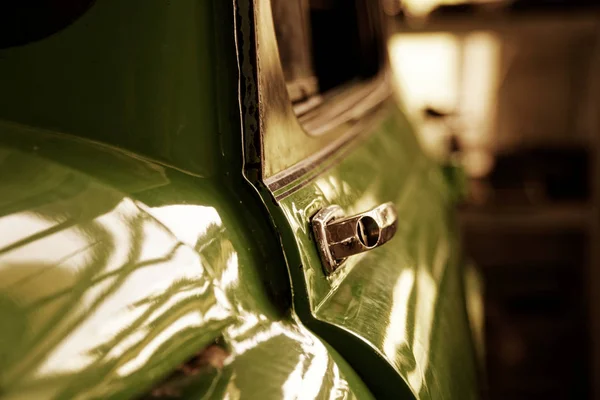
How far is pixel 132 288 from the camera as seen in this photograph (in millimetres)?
474

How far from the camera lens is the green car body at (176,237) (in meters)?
0.44

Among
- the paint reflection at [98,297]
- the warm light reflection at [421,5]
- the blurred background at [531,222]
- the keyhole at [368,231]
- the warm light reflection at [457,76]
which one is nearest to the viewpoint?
the paint reflection at [98,297]

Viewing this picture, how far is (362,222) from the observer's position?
2.14 ft

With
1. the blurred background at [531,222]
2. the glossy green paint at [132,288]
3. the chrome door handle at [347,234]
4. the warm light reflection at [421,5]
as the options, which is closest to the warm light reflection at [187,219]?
the glossy green paint at [132,288]

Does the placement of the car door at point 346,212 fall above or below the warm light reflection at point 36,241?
below

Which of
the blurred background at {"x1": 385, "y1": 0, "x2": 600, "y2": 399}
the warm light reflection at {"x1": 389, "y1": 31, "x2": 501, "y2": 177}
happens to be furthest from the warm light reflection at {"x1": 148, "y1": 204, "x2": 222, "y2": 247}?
the warm light reflection at {"x1": 389, "y1": 31, "x2": 501, "y2": 177}

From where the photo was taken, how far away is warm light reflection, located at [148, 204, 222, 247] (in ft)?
1.79

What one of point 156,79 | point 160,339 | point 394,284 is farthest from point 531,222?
point 160,339

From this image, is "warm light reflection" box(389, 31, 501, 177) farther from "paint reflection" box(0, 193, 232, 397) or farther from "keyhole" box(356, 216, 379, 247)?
"paint reflection" box(0, 193, 232, 397)

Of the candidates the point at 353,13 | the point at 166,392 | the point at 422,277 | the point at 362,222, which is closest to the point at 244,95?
the point at 362,222

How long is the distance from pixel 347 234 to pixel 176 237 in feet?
0.61

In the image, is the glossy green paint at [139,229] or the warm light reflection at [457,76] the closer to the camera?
the glossy green paint at [139,229]

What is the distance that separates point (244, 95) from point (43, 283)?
0.88 feet

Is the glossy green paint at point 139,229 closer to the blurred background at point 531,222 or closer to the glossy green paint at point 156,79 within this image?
the glossy green paint at point 156,79
